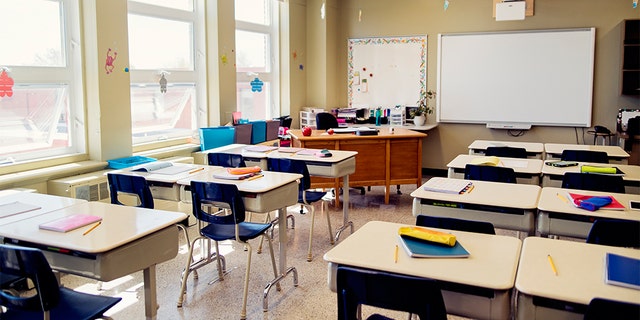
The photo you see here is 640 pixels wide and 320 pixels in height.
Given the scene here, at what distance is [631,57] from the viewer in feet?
22.9

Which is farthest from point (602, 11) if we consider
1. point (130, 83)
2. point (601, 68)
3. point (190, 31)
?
point (130, 83)

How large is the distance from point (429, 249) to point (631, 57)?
6.19 meters

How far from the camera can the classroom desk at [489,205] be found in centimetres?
308

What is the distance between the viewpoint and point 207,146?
6105 mm

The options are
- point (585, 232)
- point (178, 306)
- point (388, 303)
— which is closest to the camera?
point (388, 303)

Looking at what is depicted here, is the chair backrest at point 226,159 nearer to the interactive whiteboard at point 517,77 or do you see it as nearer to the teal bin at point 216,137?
the teal bin at point 216,137

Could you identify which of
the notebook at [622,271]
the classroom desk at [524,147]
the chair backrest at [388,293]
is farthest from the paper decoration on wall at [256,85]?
the notebook at [622,271]

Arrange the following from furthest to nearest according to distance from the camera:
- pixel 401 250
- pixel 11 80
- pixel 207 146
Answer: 1. pixel 207 146
2. pixel 11 80
3. pixel 401 250

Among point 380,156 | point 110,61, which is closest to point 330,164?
point 380,156

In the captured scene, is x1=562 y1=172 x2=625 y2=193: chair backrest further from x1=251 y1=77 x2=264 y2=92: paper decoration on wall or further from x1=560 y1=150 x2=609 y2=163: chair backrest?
x1=251 y1=77 x2=264 y2=92: paper decoration on wall

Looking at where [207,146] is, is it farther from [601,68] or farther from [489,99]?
[601,68]

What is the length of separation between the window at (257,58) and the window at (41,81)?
271 cm

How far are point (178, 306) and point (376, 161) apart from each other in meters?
3.56

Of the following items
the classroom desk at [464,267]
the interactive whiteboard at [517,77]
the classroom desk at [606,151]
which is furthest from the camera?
the interactive whiteboard at [517,77]
